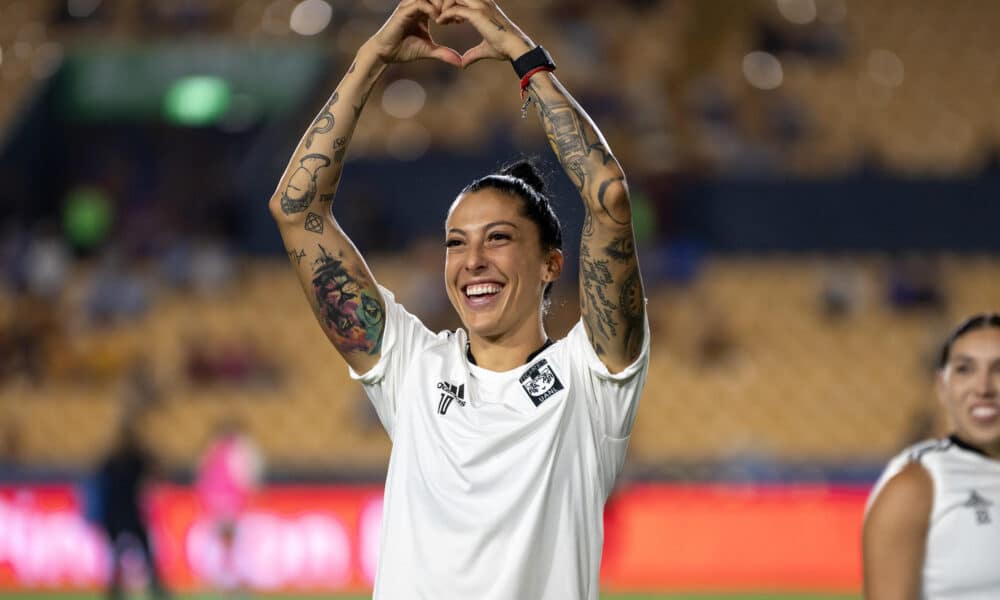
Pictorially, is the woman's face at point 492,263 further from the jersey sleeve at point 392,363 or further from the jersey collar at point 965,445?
the jersey collar at point 965,445

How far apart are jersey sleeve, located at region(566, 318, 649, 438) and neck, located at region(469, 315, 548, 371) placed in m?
0.16

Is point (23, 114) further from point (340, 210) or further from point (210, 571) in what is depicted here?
point (210, 571)

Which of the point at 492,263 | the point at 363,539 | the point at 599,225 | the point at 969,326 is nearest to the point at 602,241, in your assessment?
the point at 599,225

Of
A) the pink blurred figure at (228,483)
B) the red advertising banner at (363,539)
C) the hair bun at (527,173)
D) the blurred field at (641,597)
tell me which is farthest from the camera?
the red advertising banner at (363,539)

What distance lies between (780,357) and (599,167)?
15.3 metres

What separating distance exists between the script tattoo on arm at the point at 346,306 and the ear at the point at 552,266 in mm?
439

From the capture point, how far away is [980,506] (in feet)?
12.0

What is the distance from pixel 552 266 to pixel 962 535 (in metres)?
1.28

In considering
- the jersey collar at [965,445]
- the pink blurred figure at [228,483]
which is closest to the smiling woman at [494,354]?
the jersey collar at [965,445]

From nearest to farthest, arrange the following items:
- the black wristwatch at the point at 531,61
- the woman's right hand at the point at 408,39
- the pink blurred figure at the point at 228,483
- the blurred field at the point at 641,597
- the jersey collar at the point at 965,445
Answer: the black wristwatch at the point at 531,61 < the woman's right hand at the point at 408,39 < the jersey collar at the point at 965,445 < the blurred field at the point at 641,597 < the pink blurred figure at the point at 228,483

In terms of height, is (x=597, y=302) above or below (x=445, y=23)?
below

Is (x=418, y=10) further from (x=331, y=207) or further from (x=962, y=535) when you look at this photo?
(x=962, y=535)

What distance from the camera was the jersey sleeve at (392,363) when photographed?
3586mm

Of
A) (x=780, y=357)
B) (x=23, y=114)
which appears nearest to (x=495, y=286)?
(x=780, y=357)
